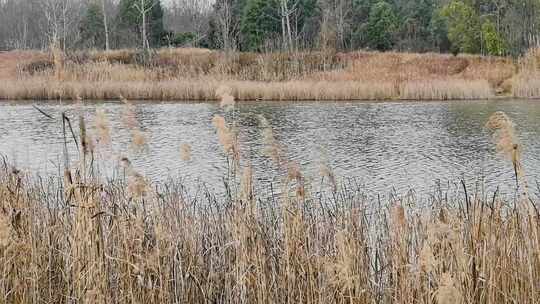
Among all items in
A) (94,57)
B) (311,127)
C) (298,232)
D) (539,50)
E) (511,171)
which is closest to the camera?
(298,232)

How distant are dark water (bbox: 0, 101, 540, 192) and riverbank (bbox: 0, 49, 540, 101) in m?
1.47

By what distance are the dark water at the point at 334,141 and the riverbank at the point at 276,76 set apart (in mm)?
1472

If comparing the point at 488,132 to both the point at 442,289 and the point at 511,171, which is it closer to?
the point at 511,171

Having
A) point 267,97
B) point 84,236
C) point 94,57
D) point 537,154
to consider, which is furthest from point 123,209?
point 94,57

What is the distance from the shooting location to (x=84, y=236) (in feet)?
11.0

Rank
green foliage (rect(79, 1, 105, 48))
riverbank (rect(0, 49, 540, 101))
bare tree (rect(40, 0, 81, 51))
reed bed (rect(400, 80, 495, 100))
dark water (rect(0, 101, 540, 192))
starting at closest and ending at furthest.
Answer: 1. dark water (rect(0, 101, 540, 192))
2. reed bed (rect(400, 80, 495, 100))
3. riverbank (rect(0, 49, 540, 101))
4. bare tree (rect(40, 0, 81, 51))
5. green foliage (rect(79, 1, 105, 48))

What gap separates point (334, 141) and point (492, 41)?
21.6 meters

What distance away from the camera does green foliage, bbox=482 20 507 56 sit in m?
30.6

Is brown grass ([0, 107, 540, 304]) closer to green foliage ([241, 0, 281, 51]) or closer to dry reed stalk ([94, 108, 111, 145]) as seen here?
dry reed stalk ([94, 108, 111, 145])

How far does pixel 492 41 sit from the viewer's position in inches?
1212

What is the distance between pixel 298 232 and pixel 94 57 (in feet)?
82.8

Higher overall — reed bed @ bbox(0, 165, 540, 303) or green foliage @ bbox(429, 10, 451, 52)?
green foliage @ bbox(429, 10, 451, 52)

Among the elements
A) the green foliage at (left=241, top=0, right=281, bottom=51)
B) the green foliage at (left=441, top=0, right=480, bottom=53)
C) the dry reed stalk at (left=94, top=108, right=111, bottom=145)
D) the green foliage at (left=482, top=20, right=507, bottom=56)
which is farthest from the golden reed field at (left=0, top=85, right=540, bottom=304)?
the green foliage at (left=241, top=0, right=281, bottom=51)

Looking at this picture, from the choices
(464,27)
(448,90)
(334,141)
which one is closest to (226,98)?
(334,141)
